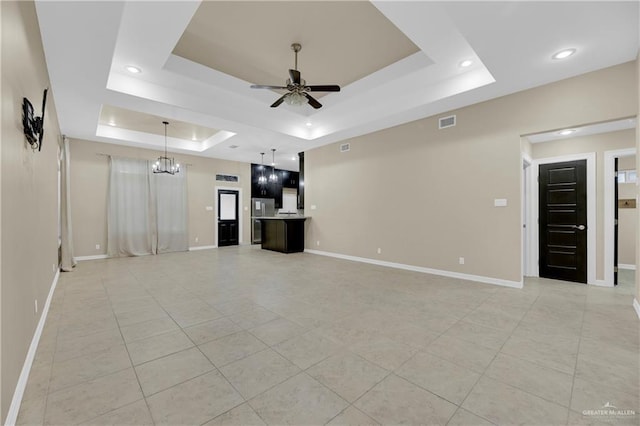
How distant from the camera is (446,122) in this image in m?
4.84

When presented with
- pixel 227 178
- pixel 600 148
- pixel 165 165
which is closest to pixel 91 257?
pixel 165 165

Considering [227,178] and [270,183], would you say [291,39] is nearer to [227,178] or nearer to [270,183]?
[227,178]

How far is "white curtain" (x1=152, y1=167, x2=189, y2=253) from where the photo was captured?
25.2 ft

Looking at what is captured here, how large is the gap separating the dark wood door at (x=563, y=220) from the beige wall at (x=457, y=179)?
1.44 m

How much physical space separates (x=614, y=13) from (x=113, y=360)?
539 cm

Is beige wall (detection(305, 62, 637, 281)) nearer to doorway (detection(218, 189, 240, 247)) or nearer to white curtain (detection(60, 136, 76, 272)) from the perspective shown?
doorway (detection(218, 189, 240, 247))

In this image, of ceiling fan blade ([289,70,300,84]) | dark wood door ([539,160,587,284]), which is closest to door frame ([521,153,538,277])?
dark wood door ([539,160,587,284])

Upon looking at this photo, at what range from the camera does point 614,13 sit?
248 centimetres

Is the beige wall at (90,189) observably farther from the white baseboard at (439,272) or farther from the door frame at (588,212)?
the door frame at (588,212)

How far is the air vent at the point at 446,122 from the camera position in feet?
15.6

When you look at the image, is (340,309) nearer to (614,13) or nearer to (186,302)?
(186,302)

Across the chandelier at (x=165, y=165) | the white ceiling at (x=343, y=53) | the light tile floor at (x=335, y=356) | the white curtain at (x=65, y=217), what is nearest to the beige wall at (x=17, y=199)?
the light tile floor at (x=335, y=356)

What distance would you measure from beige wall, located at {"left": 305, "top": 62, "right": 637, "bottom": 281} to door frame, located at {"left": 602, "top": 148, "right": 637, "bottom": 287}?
58.4 inches

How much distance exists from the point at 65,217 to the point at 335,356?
21.8 feet
